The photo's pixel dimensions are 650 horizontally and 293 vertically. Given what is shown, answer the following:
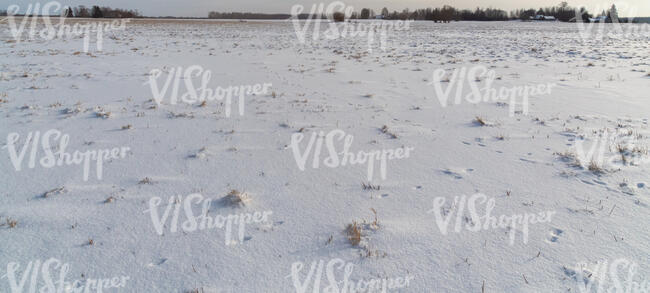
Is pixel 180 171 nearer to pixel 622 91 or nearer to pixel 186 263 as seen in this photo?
pixel 186 263

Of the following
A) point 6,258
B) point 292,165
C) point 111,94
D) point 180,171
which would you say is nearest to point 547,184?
point 292,165

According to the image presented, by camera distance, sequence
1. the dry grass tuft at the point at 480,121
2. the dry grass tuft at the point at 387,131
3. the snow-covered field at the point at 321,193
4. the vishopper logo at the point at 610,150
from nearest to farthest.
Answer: the snow-covered field at the point at 321,193 → the vishopper logo at the point at 610,150 → the dry grass tuft at the point at 387,131 → the dry grass tuft at the point at 480,121

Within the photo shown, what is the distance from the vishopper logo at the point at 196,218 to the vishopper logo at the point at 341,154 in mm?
1332

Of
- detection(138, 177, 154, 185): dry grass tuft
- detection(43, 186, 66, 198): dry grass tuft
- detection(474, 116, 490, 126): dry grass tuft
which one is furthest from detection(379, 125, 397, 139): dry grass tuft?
detection(43, 186, 66, 198): dry grass tuft

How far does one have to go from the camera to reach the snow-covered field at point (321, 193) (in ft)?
9.50

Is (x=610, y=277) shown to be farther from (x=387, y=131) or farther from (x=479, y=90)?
(x=479, y=90)

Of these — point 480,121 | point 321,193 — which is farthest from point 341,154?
point 480,121

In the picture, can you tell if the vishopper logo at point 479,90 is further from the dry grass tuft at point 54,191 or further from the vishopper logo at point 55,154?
the dry grass tuft at point 54,191

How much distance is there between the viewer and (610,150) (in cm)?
525

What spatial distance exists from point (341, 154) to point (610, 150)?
415cm

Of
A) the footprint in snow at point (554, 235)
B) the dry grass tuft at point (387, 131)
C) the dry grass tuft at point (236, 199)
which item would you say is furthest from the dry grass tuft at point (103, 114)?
the footprint in snow at point (554, 235)

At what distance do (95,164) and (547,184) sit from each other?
238 inches

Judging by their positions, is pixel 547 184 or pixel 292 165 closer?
pixel 547 184

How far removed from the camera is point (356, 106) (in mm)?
7715
